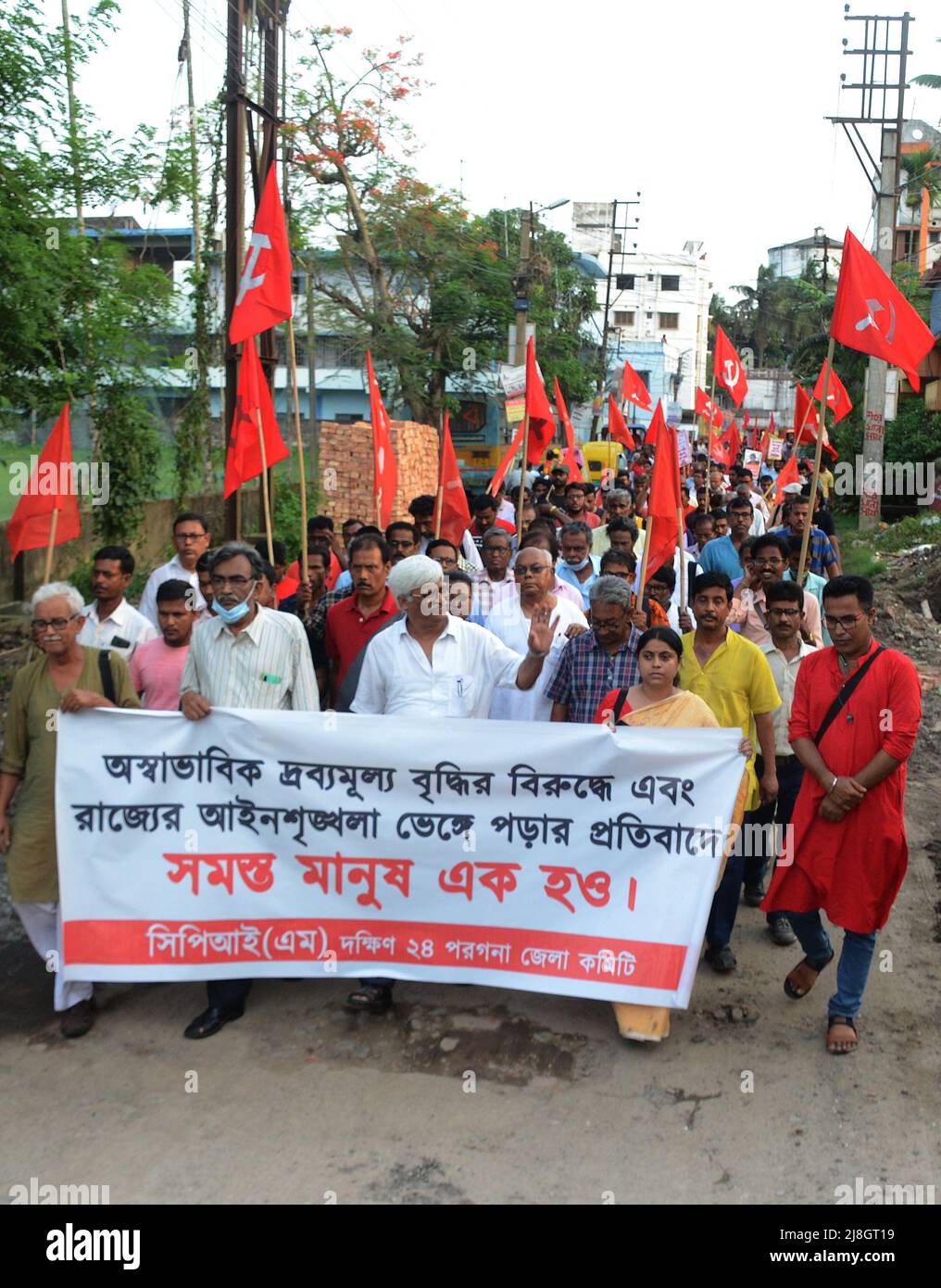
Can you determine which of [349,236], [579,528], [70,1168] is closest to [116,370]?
[579,528]

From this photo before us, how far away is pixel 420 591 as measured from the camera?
16.8 feet

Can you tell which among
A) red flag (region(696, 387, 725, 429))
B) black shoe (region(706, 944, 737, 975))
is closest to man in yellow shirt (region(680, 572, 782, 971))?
black shoe (region(706, 944, 737, 975))

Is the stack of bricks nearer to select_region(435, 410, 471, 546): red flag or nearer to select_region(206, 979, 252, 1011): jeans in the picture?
select_region(435, 410, 471, 546): red flag

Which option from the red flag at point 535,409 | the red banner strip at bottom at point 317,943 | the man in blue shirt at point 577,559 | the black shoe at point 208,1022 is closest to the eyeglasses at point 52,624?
the red banner strip at bottom at point 317,943

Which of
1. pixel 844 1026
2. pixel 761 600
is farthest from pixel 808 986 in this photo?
pixel 761 600

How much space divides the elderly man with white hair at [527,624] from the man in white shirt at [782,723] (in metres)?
0.92

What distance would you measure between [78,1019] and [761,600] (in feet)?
13.1

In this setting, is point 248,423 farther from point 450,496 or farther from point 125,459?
point 125,459

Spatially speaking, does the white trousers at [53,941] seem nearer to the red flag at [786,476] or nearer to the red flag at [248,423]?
the red flag at [248,423]

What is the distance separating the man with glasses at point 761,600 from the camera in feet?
21.5

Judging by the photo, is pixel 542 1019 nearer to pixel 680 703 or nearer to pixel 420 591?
pixel 680 703

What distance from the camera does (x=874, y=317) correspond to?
294 inches

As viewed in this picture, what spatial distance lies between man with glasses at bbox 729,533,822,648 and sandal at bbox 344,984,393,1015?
2.56m

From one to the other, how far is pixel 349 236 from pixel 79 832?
23.4 metres
